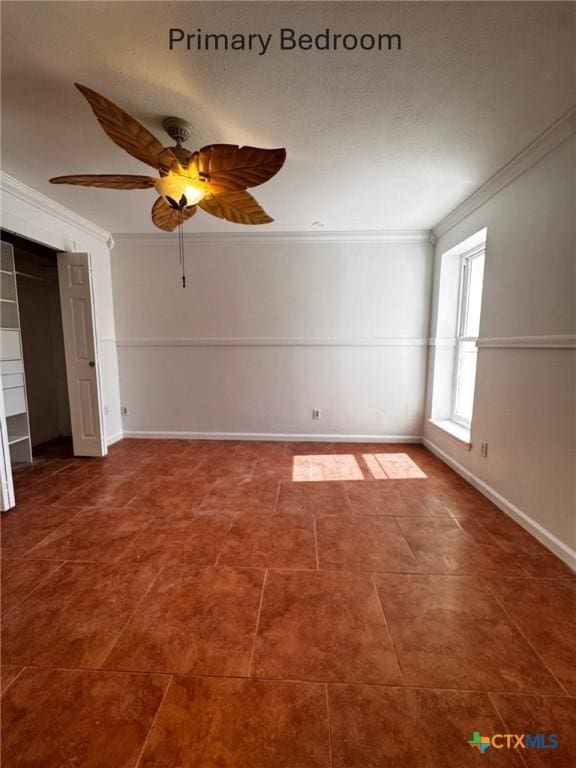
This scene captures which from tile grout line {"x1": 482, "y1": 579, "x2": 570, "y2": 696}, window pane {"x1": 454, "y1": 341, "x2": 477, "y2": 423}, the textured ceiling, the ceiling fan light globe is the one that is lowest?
tile grout line {"x1": 482, "y1": 579, "x2": 570, "y2": 696}

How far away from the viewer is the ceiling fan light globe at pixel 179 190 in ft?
5.35

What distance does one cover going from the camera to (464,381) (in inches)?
134

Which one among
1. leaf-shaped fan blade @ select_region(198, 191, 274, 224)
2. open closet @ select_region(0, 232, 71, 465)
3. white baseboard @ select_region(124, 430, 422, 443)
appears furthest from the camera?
white baseboard @ select_region(124, 430, 422, 443)

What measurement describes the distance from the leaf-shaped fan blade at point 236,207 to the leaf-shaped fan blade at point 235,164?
18 centimetres

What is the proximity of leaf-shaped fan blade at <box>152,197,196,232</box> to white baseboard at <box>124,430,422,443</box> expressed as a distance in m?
2.52

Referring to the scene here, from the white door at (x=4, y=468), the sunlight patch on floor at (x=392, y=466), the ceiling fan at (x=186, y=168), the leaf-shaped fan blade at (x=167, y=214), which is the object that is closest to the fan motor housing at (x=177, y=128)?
the ceiling fan at (x=186, y=168)

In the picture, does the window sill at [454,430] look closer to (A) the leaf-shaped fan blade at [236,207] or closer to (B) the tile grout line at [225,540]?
(B) the tile grout line at [225,540]

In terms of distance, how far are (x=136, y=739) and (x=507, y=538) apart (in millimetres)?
2156

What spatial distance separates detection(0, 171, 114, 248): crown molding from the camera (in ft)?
8.19

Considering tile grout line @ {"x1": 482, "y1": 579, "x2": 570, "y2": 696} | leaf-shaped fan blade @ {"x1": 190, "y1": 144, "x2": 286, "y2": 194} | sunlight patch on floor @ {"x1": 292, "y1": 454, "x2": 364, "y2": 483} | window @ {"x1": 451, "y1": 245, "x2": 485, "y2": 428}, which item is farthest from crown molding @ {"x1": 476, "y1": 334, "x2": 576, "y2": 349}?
leaf-shaped fan blade @ {"x1": 190, "y1": 144, "x2": 286, "y2": 194}

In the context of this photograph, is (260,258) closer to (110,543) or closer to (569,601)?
(110,543)

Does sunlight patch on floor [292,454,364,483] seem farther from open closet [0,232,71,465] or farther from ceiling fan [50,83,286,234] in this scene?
open closet [0,232,71,465]

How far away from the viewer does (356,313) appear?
3.80 meters

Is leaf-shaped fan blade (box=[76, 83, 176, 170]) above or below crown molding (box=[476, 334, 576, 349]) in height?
above
